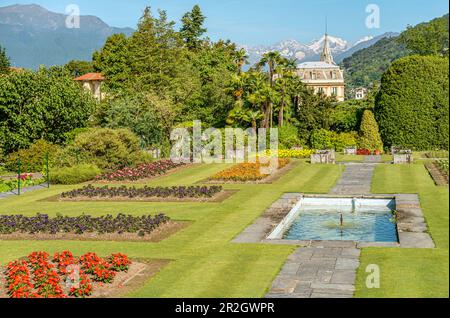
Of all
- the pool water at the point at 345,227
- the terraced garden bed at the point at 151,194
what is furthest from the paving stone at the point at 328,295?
the terraced garden bed at the point at 151,194

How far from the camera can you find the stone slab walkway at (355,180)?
82.9 feet

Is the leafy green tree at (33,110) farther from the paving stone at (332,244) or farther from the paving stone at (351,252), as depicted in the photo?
the paving stone at (351,252)

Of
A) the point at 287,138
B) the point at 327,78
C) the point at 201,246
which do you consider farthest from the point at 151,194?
the point at 327,78

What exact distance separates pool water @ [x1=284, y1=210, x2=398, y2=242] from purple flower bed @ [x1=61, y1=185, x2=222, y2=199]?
454 cm

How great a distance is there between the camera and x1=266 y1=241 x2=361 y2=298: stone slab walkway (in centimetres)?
1125

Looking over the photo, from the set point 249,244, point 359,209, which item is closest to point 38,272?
point 249,244

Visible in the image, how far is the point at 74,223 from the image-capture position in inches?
720

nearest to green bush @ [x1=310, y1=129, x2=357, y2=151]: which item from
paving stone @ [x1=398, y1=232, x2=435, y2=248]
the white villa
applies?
paving stone @ [x1=398, y1=232, x2=435, y2=248]

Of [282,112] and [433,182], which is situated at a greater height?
[282,112]

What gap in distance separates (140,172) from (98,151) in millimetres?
3366

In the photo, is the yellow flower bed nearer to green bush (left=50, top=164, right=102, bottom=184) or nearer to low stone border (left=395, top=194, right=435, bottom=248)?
green bush (left=50, top=164, right=102, bottom=184)

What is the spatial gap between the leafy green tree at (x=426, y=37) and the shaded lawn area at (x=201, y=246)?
38676 millimetres
